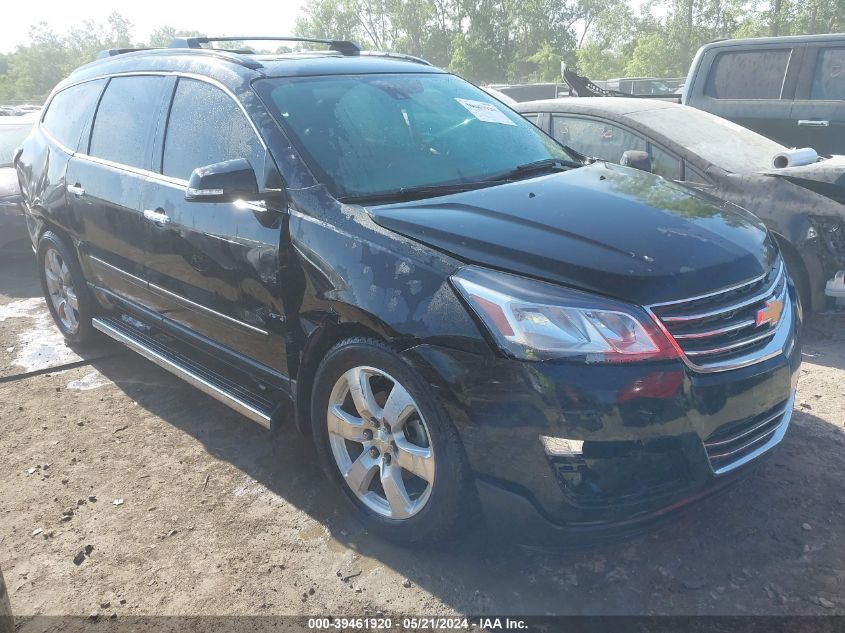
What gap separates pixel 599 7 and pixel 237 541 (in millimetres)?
77849

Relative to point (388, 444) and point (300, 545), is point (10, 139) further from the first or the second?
point (388, 444)

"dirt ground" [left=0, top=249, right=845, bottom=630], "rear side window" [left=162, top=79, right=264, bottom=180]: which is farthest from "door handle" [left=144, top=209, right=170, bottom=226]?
"dirt ground" [left=0, top=249, right=845, bottom=630]

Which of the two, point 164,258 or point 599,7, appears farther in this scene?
point 599,7

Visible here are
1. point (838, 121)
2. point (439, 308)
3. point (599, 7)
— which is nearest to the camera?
point (439, 308)

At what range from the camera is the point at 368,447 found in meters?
2.81

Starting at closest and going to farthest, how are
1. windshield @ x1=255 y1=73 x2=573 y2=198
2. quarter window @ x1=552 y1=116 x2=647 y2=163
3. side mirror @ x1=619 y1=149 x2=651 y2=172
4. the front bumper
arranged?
the front bumper
windshield @ x1=255 y1=73 x2=573 y2=198
side mirror @ x1=619 y1=149 x2=651 y2=172
quarter window @ x1=552 y1=116 x2=647 y2=163

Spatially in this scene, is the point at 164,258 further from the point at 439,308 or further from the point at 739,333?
the point at 739,333

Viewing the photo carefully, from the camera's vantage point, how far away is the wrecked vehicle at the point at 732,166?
4.47m

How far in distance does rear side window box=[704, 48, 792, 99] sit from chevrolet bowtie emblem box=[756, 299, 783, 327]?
5.25 metres

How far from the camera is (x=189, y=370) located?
3.70 meters

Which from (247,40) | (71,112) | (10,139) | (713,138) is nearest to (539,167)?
(247,40)

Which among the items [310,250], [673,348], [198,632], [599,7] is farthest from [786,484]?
[599,7]

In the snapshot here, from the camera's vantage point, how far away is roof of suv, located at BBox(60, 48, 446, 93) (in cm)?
335

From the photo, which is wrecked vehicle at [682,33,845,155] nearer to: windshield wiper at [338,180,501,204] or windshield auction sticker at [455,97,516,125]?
windshield auction sticker at [455,97,516,125]
